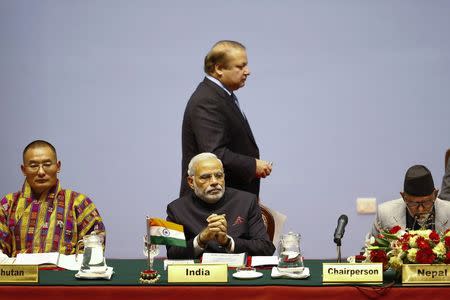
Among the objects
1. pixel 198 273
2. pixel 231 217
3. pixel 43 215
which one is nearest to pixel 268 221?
pixel 231 217

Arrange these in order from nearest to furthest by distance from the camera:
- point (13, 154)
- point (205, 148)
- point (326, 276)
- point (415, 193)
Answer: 1. point (326, 276)
2. point (415, 193)
3. point (205, 148)
4. point (13, 154)

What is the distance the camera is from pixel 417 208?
3.70 meters

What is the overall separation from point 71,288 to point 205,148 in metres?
1.29

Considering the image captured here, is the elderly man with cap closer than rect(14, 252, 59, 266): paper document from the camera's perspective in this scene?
No

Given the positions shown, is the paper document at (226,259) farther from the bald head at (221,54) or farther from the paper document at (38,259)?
the bald head at (221,54)

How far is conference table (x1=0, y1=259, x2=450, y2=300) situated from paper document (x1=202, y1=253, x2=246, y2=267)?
251 millimetres

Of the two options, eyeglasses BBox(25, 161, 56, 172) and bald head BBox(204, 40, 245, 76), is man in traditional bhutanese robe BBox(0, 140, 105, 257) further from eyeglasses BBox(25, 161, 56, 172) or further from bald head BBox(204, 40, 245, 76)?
bald head BBox(204, 40, 245, 76)

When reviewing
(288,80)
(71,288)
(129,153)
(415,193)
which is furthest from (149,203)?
(71,288)

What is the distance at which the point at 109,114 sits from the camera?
551cm

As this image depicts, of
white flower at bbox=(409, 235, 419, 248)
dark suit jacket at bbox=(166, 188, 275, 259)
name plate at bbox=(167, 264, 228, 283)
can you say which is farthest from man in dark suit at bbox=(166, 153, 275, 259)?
white flower at bbox=(409, 235, 419, 248)

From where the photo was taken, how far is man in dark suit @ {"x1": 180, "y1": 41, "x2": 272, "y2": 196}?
12.8ft

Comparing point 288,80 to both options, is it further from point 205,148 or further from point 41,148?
point 41,148

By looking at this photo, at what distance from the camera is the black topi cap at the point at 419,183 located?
11.9 feet

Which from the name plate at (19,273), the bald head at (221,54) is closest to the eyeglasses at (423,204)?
the bald head at (221,54)
